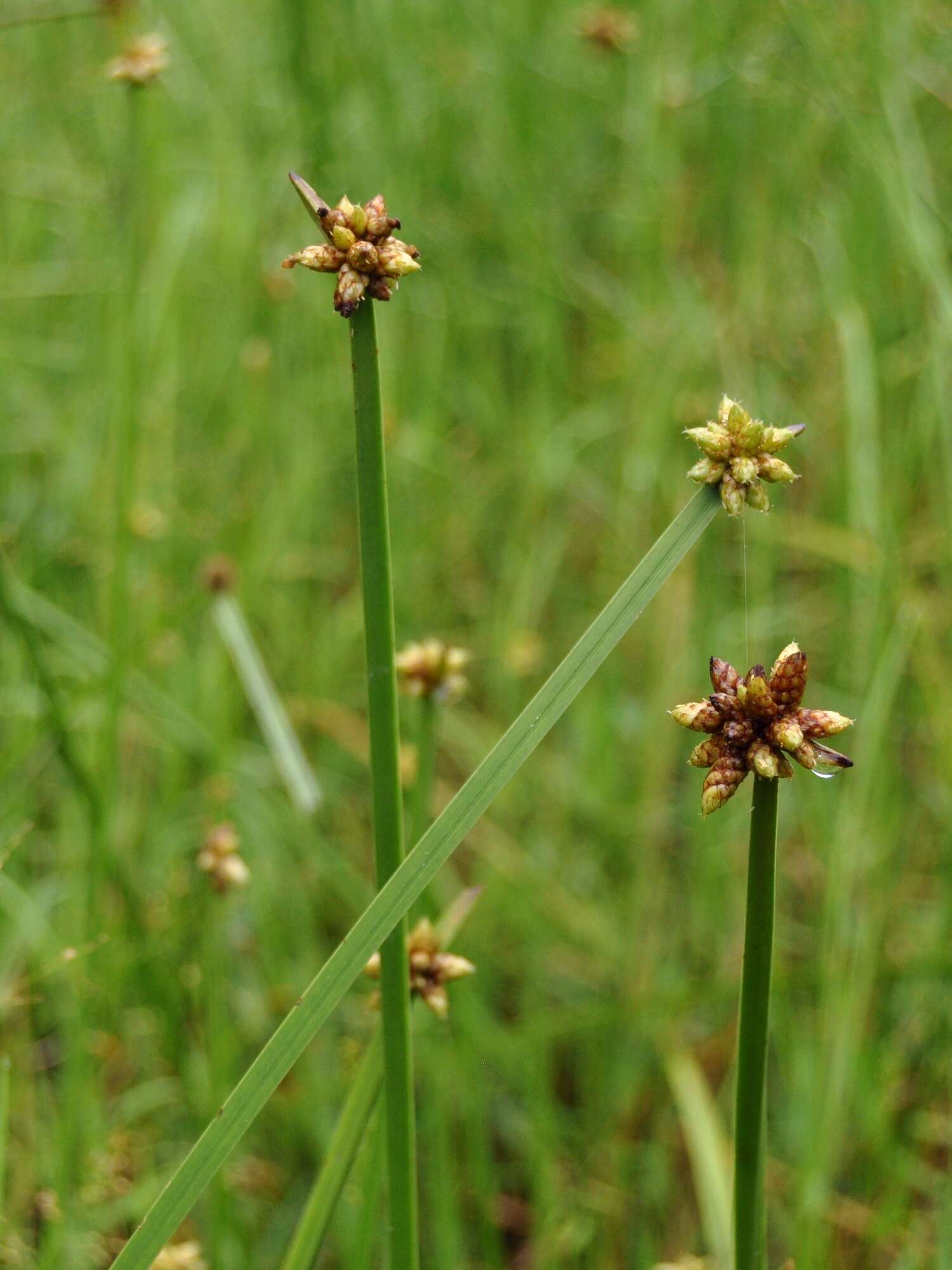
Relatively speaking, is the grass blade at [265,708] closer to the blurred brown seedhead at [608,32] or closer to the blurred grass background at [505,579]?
the blurred grass background at [505,579]

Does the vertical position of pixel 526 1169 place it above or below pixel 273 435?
below

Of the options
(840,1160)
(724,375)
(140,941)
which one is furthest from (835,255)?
(140,941)

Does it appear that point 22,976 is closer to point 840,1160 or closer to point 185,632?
point 185,632

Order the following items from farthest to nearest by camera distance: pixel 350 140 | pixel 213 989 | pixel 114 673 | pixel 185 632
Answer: pixel 350 140 → pixel 185 632 → pixel 114 673 → pixel 213 989

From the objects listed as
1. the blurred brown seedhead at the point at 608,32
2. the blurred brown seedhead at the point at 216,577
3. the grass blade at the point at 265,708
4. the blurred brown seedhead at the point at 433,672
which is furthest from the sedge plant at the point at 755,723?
the blurred brown seedhead at the point at 608,32

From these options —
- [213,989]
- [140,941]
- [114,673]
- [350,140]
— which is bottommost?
[140,941]

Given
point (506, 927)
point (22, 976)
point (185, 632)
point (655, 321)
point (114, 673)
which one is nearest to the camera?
point (114, 673)

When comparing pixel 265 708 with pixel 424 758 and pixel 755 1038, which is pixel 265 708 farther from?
pixel 755 1038

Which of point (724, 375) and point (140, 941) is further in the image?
point (724, 375)
